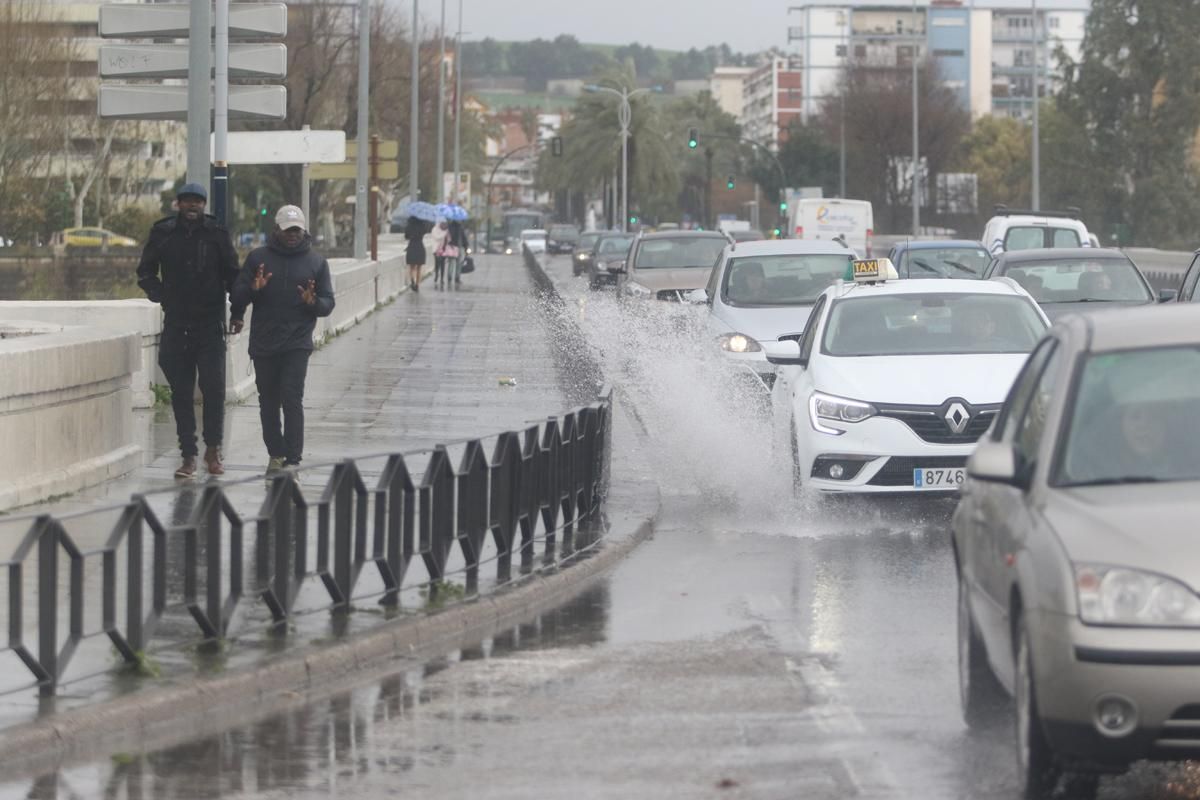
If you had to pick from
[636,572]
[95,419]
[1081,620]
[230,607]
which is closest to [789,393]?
[636,572]

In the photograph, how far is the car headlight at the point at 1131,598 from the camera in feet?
19.2

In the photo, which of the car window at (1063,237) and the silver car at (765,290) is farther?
the car window at (1063,237)

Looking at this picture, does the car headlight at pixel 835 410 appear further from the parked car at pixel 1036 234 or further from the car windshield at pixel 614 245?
the car windshield at pixel 614 245

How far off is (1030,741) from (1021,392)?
5.32 ft

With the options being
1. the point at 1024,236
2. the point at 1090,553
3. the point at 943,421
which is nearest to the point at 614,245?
the point at 1024,236

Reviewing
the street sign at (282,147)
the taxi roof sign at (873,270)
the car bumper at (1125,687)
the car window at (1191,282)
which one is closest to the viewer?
the car bumper at (1125,687)

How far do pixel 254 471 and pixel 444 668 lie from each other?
6.20 metres

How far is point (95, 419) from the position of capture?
1405 centimetres

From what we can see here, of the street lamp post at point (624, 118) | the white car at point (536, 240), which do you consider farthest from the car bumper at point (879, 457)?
the white car at point (536, 240)

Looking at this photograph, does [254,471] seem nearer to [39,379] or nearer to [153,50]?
[39,379]

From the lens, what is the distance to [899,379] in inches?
544

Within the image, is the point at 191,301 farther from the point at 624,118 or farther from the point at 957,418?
the point at 624,118

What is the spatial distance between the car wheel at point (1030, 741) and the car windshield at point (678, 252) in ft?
87.4

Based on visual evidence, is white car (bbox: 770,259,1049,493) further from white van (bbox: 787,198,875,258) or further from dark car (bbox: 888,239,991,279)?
white van (bbox: 787,198,875,258)
